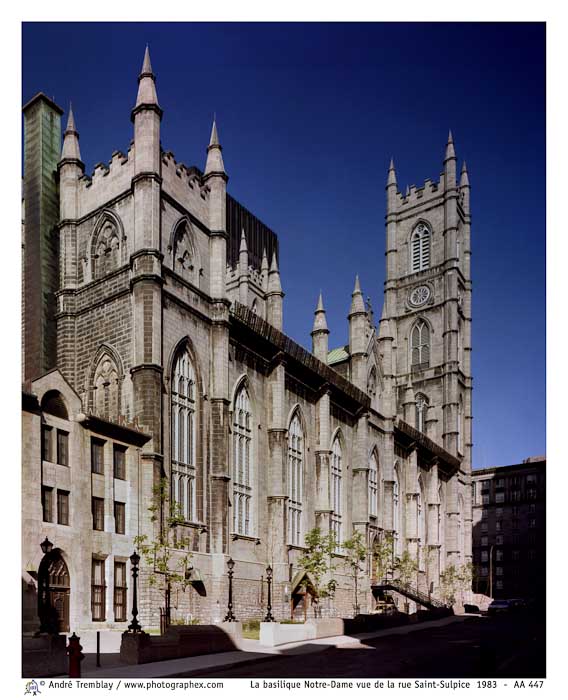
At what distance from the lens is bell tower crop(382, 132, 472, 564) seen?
83.6 m

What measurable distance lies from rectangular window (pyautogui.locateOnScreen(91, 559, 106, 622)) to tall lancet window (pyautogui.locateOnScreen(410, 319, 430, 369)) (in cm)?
6097

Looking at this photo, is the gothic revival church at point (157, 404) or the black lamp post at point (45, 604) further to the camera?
the gothic revival church at point (157, 404)

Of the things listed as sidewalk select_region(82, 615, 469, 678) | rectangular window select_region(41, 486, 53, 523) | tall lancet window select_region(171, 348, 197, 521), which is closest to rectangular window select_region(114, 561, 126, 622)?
rectangular window select_region(41, 486, 53, 523)

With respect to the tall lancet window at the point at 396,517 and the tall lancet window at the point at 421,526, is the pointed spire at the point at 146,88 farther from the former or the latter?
the tall lancet window at the point at 421,526

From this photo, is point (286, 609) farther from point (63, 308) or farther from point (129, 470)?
point (63, 308)

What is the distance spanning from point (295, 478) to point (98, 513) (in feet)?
63.5

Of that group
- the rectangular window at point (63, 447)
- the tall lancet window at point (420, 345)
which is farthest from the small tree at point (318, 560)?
the tall lancet window at point (420, 345)

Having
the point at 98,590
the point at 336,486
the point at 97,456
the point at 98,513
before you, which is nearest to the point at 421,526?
the point at 336,486

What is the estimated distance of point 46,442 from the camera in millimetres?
29281

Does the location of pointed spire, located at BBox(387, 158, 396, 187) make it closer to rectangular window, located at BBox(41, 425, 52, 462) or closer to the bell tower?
the bell tower

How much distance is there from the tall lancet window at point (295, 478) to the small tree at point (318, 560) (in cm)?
97

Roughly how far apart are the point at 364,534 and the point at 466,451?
117 ft

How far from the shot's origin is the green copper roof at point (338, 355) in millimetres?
67419
